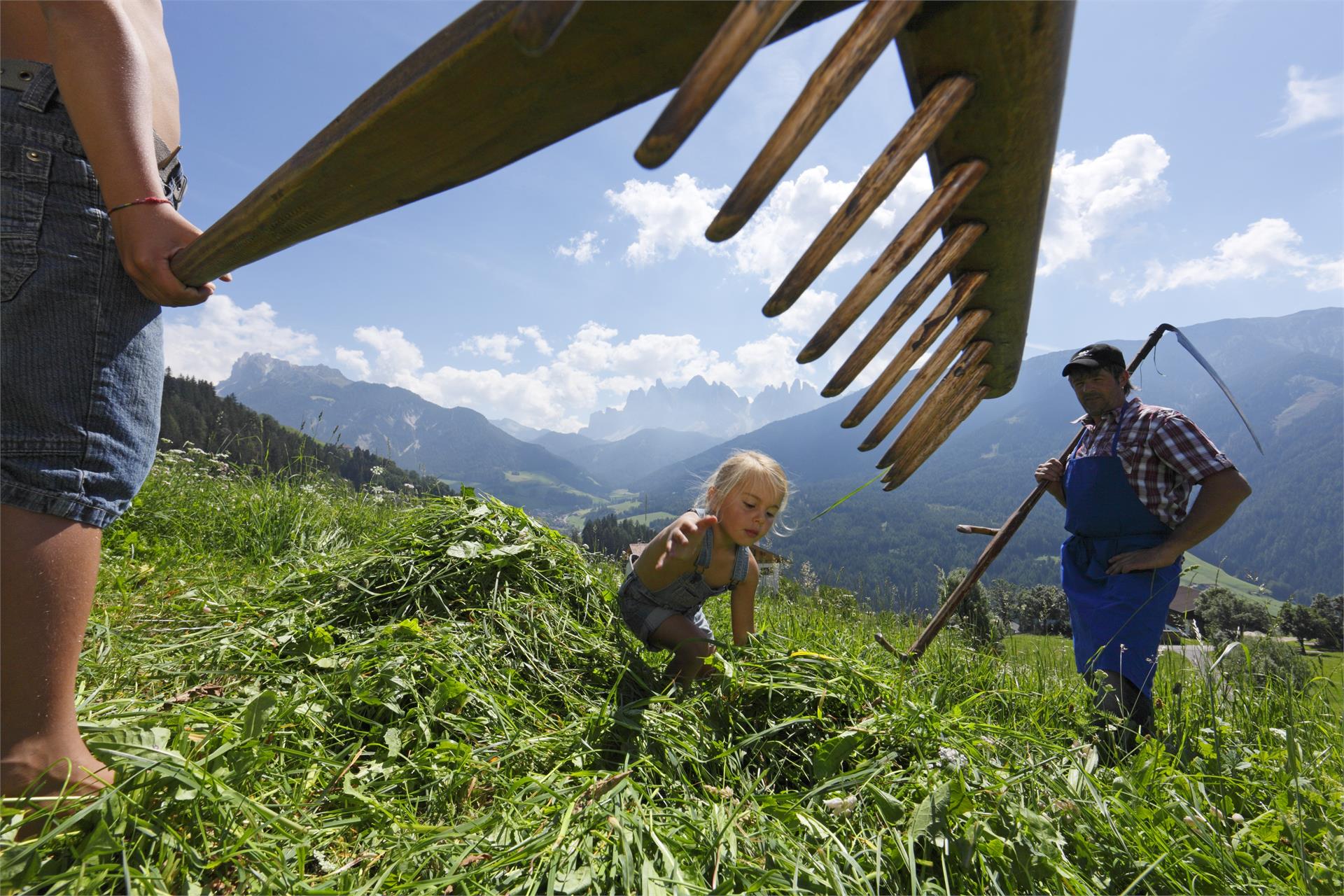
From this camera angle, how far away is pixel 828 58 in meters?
0.71

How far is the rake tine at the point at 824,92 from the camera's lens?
26.8 inches

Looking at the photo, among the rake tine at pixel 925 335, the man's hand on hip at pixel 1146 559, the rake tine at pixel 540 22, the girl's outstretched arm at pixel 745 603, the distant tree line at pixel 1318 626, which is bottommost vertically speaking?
the distant tree line at pixel 1318 626

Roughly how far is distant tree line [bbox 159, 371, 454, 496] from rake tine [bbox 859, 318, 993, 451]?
12.3 feet

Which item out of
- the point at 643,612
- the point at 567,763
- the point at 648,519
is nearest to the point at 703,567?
the point at 643,612

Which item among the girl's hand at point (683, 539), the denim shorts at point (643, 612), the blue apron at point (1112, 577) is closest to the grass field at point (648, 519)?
the denim shorts at point (643, 612)

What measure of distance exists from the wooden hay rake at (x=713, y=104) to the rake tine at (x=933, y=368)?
0.24ft

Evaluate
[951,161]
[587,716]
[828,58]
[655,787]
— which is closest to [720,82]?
[828,58]

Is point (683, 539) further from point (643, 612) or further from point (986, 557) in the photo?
point (986, 557)

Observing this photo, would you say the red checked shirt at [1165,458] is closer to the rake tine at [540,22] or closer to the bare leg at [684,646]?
the bare leg at [684,646]

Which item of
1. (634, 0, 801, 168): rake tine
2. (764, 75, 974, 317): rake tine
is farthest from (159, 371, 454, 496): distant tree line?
(634, 0, 801, 168): rake tine

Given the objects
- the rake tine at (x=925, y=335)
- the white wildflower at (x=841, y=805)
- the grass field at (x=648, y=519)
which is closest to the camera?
the rake tine at (x=925, y=335)

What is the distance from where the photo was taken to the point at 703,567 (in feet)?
11.4

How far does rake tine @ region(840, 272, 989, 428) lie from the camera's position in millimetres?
1156

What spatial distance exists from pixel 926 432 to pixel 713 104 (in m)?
0.93
